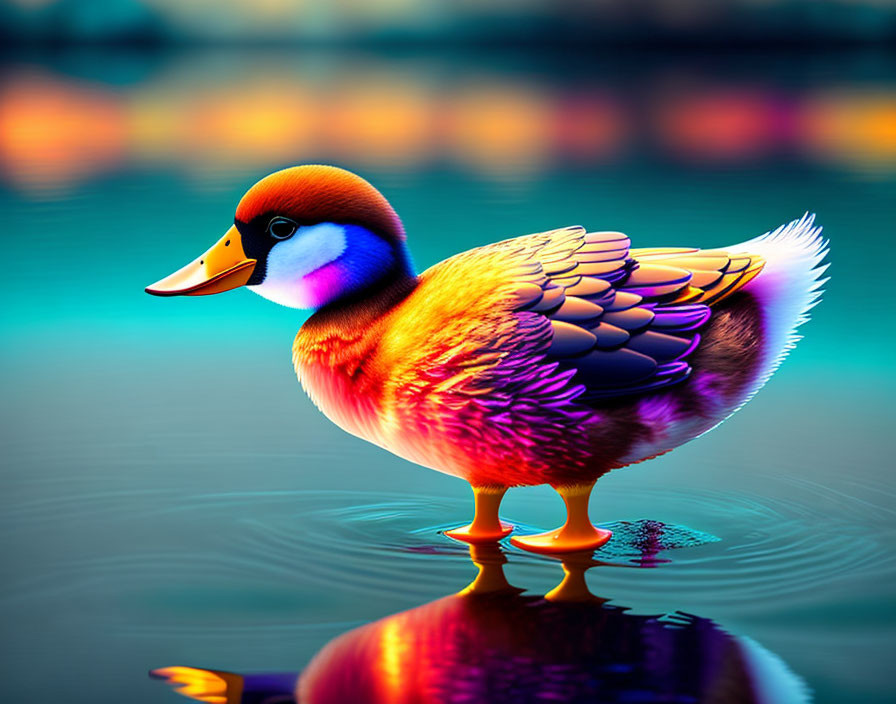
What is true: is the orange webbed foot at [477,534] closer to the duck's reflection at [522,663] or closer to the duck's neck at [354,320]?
the duck's reflection at [522,663]

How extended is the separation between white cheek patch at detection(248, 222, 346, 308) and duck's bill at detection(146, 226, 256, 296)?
0.05 m

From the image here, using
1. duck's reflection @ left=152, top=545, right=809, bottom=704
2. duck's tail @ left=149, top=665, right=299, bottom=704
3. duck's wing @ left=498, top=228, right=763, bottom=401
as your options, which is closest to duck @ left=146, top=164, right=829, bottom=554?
duck's wing @ left=498, top=228, right=763, bottom=401

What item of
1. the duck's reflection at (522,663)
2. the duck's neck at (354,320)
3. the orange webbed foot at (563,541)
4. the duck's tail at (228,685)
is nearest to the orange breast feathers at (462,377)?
the duck's neck at (354,320)

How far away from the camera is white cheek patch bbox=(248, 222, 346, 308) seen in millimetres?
2480

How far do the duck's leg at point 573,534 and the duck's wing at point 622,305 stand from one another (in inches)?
9.5

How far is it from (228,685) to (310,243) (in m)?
0.91

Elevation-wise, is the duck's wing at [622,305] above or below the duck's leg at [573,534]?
above

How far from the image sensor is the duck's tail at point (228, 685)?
6.22 feet

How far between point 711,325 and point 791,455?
24.8 inches

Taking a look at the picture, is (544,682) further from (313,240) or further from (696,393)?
(313,240)

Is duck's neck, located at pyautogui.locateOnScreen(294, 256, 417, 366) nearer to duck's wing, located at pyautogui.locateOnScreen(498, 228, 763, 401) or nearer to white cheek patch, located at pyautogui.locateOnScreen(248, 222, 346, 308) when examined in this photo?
white cheek patch, located at pyautogui.locateOnScreen(248, 222, 346, 308)

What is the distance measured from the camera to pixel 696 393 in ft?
7.99

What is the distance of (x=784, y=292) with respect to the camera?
251cm

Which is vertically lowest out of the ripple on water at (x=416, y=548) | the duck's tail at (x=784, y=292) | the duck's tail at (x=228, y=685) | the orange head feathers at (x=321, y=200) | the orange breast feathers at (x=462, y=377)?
the duck's tail at (x=228, y=685)
